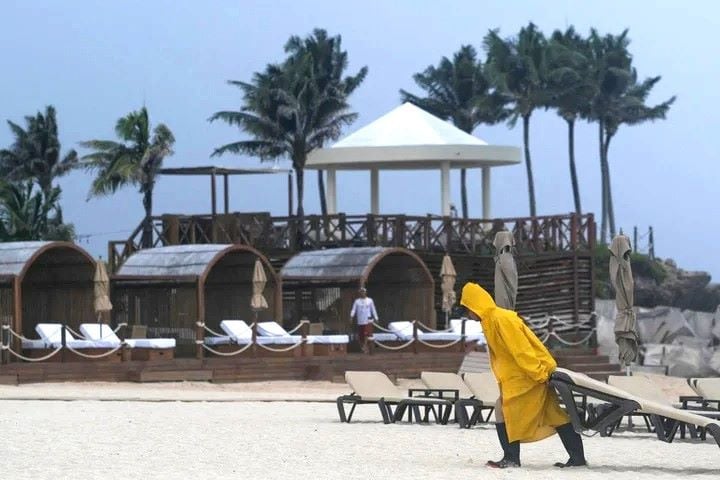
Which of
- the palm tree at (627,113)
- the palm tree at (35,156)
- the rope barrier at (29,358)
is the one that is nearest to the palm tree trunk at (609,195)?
the palm tree at (627,113)

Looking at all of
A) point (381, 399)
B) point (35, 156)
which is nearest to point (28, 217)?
point (35, 156)

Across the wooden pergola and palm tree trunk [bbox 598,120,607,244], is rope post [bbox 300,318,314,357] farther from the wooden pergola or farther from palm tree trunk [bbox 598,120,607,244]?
palm tree trunk [bbox 598,120,607,244]

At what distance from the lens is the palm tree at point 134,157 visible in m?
43.6

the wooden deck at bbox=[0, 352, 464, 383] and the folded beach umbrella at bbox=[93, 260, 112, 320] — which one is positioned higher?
the folded beach umbrella at bbox=[93, 260, 112, 320]

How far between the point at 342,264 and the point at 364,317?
82.4 inches

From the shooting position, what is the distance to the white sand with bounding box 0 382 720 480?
1295 cm

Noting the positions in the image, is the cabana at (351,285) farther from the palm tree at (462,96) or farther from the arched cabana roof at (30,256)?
the palm tree at (462,96)

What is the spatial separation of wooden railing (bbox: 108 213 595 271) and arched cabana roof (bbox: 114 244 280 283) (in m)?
3.66

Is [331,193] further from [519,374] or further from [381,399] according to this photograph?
[519,374]

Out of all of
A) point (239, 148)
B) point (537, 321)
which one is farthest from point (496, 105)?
point (537, 321)

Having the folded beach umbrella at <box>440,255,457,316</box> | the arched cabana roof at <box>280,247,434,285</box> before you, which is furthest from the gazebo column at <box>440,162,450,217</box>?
the folded beach umbrella at <box>440,255,457,316</box>

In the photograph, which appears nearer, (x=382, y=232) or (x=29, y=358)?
(x=29, y=358)

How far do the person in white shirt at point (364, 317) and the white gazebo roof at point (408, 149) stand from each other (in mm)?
9492

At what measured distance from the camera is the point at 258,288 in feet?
Answer: 95.1
